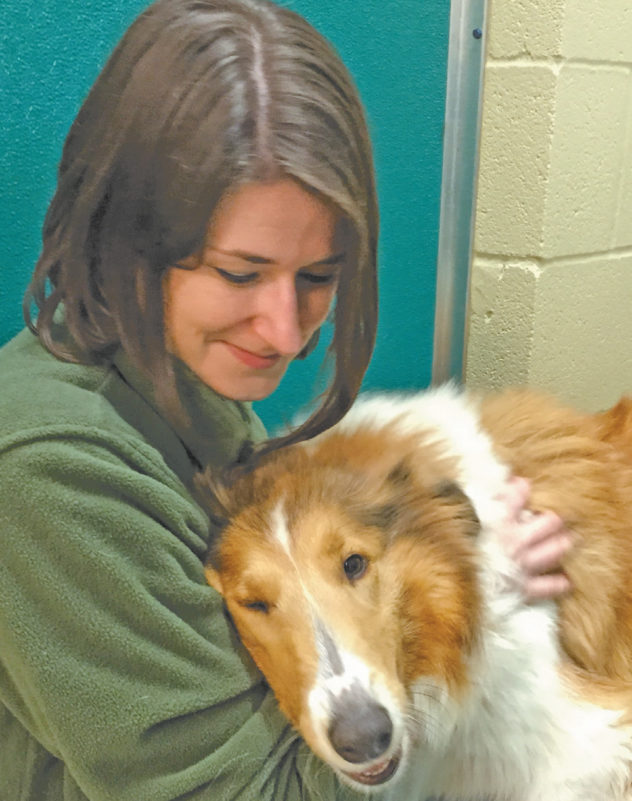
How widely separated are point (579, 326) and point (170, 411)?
126cm

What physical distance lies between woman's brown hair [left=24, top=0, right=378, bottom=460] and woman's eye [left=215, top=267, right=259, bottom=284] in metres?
0.04

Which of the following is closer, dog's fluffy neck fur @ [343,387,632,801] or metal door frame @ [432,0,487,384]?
dog's fluffy neck fur @ [343,387,632,801]

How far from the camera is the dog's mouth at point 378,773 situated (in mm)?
824

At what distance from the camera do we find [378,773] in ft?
2.74

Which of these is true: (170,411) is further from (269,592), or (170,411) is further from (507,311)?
(507,311)

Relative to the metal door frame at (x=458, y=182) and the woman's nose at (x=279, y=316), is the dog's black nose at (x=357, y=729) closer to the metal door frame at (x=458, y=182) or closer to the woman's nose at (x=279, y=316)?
the woman's nose at (x=279, y=316)

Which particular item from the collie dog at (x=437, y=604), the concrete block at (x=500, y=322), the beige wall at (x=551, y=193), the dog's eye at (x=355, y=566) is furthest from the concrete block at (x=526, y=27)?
the dog's eye at (x=355, y=566)

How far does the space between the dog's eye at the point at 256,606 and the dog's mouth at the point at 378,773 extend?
20cm

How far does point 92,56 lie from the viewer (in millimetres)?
890

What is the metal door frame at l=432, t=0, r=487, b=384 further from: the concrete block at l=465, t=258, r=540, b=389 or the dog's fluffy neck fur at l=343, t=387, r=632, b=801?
the dog's fluffy neck fur at l=343, t=387, r=632, b=801

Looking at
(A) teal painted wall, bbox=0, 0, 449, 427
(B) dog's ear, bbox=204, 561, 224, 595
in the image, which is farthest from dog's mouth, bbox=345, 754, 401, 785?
(A) teal painted wall, bbox=0, 0, 449, 427

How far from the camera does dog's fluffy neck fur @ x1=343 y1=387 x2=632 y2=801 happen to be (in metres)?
1.00

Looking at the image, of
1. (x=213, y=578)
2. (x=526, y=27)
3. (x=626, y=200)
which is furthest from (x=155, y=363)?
(x=626, y=200)

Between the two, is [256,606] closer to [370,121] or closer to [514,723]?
[514,723]
